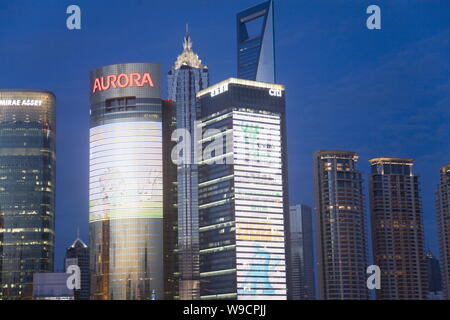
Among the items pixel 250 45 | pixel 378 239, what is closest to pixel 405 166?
pixel 378 239

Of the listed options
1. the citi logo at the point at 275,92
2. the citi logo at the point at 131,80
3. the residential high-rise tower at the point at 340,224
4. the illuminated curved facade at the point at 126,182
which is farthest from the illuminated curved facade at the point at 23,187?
the residential high-rise tower at the point at 340,224

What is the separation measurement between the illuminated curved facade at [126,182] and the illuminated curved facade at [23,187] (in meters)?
8.96

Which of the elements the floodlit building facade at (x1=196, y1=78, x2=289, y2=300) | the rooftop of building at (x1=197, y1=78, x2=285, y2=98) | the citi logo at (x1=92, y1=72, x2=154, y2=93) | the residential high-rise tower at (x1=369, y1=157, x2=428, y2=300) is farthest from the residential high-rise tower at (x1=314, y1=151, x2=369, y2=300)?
the citi logo at (x1=92, y1=72, x2=154, y2=93)

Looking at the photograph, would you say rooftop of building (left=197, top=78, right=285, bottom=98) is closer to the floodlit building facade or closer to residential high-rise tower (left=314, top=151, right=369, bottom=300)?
the floodlit building facade

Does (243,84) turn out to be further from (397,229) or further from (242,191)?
(397,229)

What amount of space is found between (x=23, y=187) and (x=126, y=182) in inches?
662

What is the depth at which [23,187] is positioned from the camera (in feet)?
396

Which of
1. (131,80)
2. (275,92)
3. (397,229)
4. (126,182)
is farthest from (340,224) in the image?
(131,80)

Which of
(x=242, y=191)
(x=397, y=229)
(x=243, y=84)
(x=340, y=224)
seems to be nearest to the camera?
(x=242, y=191)

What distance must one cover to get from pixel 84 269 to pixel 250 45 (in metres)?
54.2

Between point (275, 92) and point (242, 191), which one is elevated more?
point (275, 92)

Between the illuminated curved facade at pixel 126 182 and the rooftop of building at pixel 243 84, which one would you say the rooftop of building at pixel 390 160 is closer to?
the rooftop of building at pixel 243 84

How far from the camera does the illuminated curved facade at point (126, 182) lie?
107625 millimetres

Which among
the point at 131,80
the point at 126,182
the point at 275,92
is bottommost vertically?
the point at 126,182
